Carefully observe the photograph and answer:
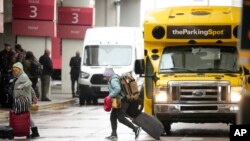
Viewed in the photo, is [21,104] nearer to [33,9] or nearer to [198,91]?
[198,91]

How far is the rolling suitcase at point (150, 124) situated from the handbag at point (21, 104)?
2.33m

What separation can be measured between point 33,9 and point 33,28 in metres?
0.76

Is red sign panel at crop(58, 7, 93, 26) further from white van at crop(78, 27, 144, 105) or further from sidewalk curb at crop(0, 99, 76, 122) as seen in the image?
white van at crop(78, 27, 144, 105)

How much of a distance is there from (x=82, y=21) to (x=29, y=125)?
1957 centimetres

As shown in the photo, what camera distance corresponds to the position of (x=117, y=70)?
27938 millimetres

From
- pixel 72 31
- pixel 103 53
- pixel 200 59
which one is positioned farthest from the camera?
pixel 72 31

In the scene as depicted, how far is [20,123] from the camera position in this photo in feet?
52.7

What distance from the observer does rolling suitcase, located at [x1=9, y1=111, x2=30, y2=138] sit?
631 inches

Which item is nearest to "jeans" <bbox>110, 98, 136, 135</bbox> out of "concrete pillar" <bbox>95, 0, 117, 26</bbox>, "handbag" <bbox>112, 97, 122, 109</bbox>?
"handbag" <bbox>112, 97, 122, 109</bbox>

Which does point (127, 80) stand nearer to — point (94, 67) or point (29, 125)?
point (29, 125)

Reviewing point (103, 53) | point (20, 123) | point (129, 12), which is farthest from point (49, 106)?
point (129, 12)

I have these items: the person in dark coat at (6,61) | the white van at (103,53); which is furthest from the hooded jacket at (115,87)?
the white van at (103,53)

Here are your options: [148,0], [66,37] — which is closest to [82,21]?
[66,37]

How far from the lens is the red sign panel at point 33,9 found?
29228mm
